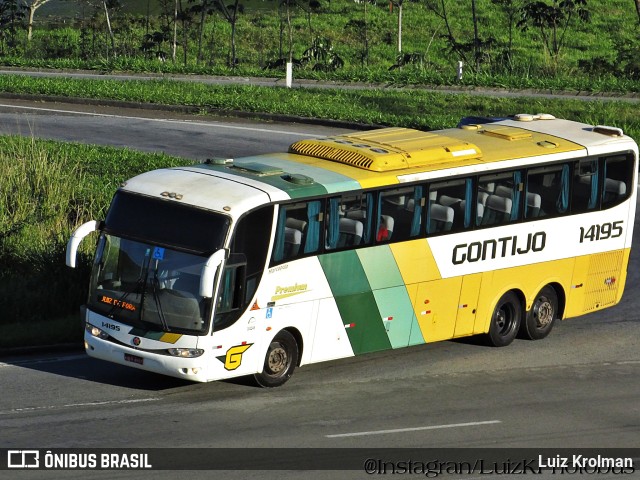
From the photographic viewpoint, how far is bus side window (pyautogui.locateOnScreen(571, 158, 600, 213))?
19703 mm

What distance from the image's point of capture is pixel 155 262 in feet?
50.5

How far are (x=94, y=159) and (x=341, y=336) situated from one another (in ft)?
44.8

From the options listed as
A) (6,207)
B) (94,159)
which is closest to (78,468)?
(6,207)

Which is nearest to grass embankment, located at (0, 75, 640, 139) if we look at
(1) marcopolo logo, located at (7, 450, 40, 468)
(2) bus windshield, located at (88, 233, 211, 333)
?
(2) bus windshield, located at (88, 233, 211, 333)

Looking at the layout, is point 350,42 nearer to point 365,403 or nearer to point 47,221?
point 47,221

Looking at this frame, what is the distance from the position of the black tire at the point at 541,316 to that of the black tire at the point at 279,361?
4.61 m

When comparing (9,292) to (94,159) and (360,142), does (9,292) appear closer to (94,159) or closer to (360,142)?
(360,142)

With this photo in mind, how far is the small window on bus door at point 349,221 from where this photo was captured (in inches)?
651

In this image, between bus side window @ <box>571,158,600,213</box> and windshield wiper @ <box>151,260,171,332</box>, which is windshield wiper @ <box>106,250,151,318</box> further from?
bus side window @ <box>571,158,600,213</box>

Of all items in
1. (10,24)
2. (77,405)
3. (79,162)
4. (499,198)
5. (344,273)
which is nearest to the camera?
(77,405)

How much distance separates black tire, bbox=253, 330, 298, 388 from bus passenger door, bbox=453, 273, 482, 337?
305 cm

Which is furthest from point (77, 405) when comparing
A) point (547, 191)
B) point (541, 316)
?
point (547, 191)

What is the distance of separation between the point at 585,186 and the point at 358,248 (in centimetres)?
481

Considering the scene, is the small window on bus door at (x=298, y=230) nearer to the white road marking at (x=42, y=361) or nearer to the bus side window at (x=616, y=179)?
the white road marking at (x=42, y=361)
